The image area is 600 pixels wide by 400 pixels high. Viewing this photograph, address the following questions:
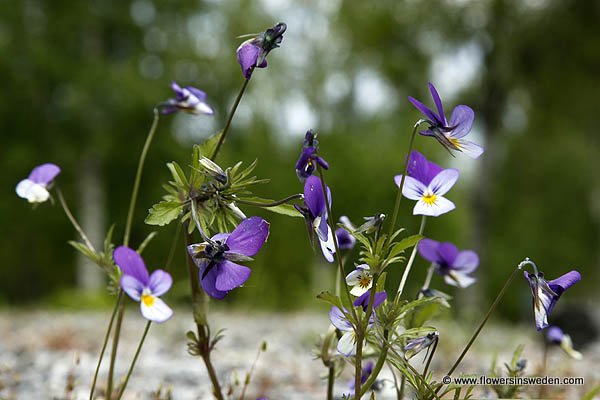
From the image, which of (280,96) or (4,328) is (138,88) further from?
(280,96)

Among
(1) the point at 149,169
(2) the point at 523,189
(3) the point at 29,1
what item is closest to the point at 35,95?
(3) the point at 29,1

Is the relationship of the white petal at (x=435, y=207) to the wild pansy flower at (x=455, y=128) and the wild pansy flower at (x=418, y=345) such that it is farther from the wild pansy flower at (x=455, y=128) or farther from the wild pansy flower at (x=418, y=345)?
the wild pansy flower at (x=418, y=345)

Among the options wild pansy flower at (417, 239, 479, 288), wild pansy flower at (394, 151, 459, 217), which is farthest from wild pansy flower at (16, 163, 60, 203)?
wild pansy flower at (417, 239, 479, 288)

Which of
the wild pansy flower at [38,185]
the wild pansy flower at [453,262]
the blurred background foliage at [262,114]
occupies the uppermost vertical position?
the wild pansy flower at [38,185]

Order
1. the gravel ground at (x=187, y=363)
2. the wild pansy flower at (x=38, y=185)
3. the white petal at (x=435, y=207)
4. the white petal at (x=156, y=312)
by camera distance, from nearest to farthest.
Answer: the white petal at (x=156, y=312) → the white petal at (x=435, y=207) → the wild pansy flower at (x=38, y=185) → the gravel ground at (x=187, y=363)

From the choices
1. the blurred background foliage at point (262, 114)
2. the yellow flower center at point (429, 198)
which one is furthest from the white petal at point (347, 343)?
the blurred background foliage at point (262, 114)

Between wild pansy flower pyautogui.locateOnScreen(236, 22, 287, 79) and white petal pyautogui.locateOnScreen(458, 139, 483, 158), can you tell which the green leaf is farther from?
white petal pyautogui.locateOnScreen(458, 139, 483, 158)
